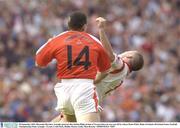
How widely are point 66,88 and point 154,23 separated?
14732mm

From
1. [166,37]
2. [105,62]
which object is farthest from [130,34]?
[105,62]

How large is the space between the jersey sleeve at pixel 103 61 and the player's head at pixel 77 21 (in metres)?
0.32

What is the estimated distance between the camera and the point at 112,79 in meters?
12.7

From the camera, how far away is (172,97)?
23000 millimetres

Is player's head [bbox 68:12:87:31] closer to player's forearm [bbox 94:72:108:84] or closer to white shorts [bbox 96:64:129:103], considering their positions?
player's forearm [bbox 94:72:108:84]

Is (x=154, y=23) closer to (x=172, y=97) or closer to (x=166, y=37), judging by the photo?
(x=166, y=37)

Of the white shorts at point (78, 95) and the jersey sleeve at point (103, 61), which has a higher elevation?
the jersey sleeve at point (103, 61)

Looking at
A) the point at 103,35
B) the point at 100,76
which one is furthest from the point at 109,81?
the point at 103,35

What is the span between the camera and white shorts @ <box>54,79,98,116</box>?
11828 millimetres

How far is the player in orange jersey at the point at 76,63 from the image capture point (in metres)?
11.8

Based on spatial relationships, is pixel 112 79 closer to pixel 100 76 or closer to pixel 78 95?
pixel 100 76

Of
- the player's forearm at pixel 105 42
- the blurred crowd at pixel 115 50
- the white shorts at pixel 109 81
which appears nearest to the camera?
the player's forearm at pixel 105 42

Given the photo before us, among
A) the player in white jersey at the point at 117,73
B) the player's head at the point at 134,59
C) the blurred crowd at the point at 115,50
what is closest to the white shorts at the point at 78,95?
the player in white jersey at the point at 117,73

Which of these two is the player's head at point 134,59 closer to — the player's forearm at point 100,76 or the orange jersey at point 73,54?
the player's forearm at point 100,76
